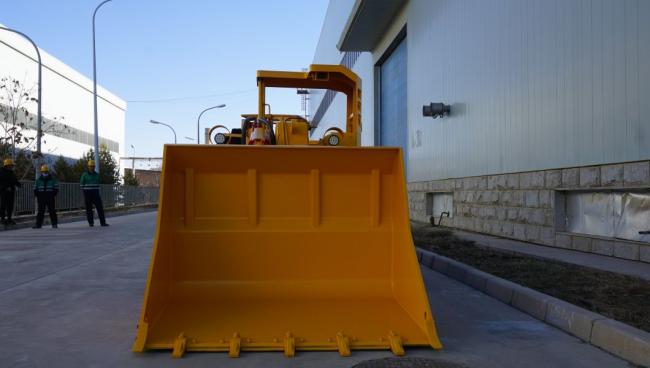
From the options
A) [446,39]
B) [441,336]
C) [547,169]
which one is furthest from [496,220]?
[441,336]

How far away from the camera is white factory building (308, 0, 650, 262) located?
738 centimetres

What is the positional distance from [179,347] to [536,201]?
7690 millimetres

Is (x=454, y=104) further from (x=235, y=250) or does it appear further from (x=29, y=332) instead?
(x=29, y=332)

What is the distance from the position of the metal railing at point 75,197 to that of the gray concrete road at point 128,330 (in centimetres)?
1387

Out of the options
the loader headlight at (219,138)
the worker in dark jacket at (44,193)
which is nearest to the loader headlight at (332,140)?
the loader headlight at (219,138)

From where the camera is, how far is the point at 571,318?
15.6 ft

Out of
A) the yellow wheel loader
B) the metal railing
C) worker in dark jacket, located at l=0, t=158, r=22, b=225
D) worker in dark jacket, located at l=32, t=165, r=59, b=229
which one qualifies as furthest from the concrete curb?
the metal railing

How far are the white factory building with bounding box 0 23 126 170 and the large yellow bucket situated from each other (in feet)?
112

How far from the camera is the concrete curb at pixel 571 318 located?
13.0 feet

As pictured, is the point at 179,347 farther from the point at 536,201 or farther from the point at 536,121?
the point at 536,121

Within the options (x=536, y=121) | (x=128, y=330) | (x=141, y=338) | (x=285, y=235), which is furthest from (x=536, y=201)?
(x=141, y=338)

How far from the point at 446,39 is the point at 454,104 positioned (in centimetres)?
208

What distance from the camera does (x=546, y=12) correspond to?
938 centimetres

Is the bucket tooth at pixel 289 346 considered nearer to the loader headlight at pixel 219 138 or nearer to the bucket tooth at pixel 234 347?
the bucket tooth at pixel 234 347
